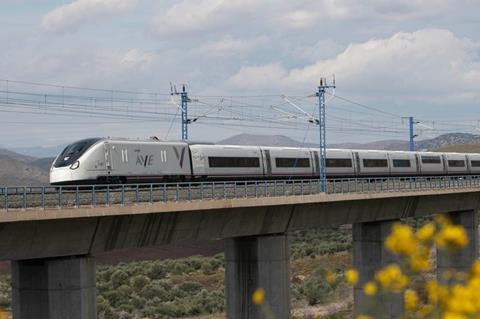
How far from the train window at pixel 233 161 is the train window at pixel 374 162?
13085 mm

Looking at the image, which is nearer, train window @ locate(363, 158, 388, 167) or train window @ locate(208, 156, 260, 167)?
train window @ locate(208, 156, 260, 167)

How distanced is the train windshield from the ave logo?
2.46 meters

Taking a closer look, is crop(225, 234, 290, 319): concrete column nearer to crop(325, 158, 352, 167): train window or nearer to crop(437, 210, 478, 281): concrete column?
crop(325, 158, 352, 167): train window

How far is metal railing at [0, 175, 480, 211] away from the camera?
24.5 m

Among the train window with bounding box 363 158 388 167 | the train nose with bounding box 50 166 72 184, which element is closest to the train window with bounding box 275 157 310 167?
the train window with bounding box 363 158 388 167

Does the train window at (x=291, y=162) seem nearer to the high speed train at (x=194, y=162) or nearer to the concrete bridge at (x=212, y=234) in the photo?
the high speed train at (x=194, y=162)

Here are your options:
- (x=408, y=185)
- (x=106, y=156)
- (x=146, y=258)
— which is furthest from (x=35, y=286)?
(x=146, y=258)

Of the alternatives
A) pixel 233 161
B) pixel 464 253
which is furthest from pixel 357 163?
pixel 233 161

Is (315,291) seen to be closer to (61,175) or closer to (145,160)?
(145,160)

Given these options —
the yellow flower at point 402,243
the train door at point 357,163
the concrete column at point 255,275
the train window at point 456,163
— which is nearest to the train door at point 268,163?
the train door at point 357,163

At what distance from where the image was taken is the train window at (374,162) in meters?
56.4

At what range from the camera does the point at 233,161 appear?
1735 inches

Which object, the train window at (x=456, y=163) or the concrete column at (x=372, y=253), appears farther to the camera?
the train window at (x=456, y=163)

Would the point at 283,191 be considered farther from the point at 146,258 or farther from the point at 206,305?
the point at 146,258
